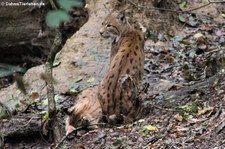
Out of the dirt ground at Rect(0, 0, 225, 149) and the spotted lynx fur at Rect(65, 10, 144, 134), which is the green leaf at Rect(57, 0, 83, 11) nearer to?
the dirt ground at Rect(0, 0, 225, 149)

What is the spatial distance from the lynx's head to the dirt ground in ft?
1.09

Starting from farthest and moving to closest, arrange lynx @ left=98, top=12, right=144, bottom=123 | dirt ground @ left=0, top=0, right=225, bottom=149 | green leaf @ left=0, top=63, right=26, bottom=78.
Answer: lynx @ left=98, top=12, right=144, bottom=123, dirt ground @ left=0, top=0, right=225, bottom=149, green leaf @ left=0, top=63, right=26, bottom=78

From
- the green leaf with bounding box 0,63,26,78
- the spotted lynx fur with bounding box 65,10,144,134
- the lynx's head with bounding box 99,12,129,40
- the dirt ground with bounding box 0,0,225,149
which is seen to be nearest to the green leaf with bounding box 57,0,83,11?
the green leaf with bounding box 0,63,26,78

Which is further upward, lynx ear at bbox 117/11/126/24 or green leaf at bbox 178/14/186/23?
lynx ear at bbox 117/11/126/24

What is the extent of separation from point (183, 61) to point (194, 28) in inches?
48.5

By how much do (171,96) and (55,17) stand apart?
5.02 metres

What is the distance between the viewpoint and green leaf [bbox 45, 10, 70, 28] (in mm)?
1499

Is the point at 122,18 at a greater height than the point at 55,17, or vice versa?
the point at 55,17

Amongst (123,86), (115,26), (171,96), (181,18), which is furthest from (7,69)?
(181,18)

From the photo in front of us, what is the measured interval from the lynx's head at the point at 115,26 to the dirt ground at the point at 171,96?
33cm

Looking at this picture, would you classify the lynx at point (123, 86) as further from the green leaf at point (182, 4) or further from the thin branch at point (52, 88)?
the green leaf at point (182, 4)

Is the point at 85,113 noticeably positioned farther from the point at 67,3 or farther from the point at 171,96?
the point at 67,3

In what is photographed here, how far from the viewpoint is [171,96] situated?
6438 mm

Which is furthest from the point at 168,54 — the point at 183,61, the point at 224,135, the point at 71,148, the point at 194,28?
the point at 224,135
